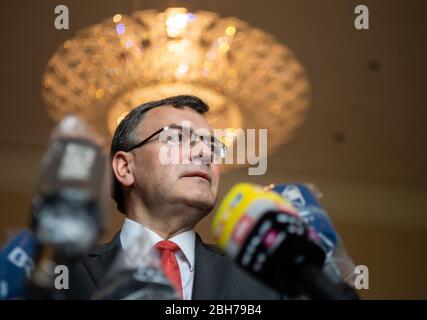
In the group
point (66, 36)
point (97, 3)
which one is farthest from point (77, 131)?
point (66, 36)

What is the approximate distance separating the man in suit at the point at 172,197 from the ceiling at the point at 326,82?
2129 millimetres

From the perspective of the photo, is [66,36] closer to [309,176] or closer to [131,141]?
[309,176]

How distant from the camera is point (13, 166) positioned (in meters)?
4.58

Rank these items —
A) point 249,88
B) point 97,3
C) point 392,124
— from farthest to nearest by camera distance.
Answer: point 392,124 → point 97,3 → point 249,88

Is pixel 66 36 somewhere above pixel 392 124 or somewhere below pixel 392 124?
above

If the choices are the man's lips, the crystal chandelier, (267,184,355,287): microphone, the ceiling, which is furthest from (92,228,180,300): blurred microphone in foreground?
A: the ceiling

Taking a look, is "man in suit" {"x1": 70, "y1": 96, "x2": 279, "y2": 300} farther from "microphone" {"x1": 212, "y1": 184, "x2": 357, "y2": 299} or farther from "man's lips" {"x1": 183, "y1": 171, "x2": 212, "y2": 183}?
"microphone" {"x1": 212, "y1": 184, "x2": 357, "y2": 299}

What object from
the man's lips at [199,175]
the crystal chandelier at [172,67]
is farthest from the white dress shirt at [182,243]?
the crystal chandelier at [172,67]

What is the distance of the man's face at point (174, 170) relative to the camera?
1.19 metres

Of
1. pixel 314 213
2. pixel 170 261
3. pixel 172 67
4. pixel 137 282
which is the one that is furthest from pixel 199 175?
pixel 172 67

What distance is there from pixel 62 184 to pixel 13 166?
13.3 ft

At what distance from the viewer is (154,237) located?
123cm

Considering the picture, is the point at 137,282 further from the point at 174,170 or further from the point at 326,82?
the point at 326,82

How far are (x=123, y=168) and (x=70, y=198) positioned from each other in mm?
651
